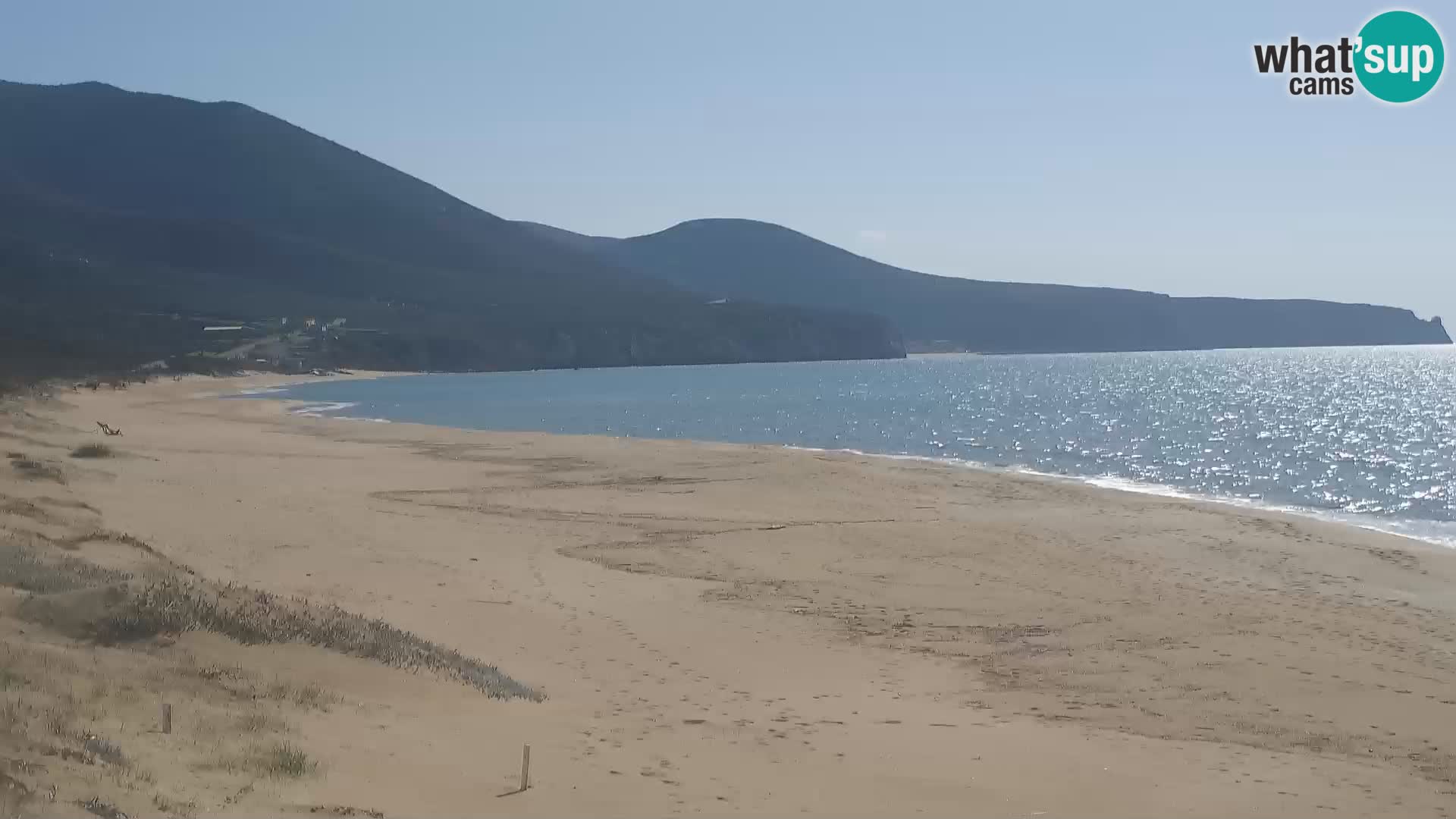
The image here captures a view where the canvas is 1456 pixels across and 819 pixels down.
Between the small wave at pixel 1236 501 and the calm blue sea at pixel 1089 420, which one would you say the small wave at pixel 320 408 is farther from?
the small wave at pixel 1236 501

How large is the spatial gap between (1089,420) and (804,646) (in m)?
52.7

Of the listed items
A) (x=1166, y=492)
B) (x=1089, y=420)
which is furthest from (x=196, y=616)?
(x=1089, y=420)

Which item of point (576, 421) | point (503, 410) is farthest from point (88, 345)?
point (576, 421)

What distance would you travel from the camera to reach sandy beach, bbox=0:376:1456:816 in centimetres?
760

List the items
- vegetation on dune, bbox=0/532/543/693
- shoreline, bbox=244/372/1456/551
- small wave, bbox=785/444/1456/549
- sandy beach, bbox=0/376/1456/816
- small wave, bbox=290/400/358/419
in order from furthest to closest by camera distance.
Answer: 1. small wave, bbox=290/400/358/419
2. shoreline, bbox=244/372/1456/551
3. small wave, bbox=785/444/1456/549
4. vegetation on dune, bbox=0/532/543/693
5. sandy beach, bbox=0/376/1456/816

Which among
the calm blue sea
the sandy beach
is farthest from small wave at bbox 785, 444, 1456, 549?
the sandy beach

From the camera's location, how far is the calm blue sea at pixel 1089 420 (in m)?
34.2

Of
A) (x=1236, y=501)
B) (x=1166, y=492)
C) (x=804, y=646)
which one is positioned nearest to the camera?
(x=804, y=646)

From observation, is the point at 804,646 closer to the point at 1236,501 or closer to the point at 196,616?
the point at 196,616

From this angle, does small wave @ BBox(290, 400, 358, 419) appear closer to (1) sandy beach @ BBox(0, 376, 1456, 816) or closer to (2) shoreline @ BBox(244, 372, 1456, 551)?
(2) shoreline @ BBox(244, 372, 1456, 551)

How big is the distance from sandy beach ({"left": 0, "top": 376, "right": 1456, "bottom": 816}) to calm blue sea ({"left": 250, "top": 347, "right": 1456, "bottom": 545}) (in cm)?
850

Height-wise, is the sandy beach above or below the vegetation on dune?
below

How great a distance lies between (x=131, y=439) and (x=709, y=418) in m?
34.3

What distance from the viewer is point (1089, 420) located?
61875 mm
